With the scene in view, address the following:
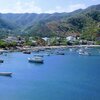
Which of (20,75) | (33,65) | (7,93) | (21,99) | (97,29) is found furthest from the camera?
(97,29)

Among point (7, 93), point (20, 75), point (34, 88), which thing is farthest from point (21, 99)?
point (20, 75)

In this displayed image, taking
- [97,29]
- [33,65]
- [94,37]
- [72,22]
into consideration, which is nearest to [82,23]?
[72,22]

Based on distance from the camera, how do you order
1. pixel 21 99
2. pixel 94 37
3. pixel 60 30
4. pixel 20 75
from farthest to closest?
pixel 60 30 < pixel 94 37 < pixel 20 75 < pixel 21 99

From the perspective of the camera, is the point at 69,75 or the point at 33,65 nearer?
the point at 69,75

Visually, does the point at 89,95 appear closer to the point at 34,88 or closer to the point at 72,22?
the point at 34,88

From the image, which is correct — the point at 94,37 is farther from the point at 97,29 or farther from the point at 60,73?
the point at 60,73

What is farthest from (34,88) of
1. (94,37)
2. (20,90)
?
(94,37)

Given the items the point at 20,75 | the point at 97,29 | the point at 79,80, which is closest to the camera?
the point at 79,80

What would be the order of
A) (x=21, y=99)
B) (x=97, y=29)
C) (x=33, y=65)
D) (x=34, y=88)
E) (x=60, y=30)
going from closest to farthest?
(x=21, y=99), (x=34, y=88), (x=33, y=65), (x=97, y=29), (x=60, y=30)

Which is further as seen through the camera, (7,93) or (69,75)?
(69,75)
